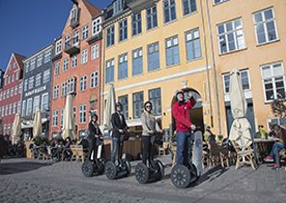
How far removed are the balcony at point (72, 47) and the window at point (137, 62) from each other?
31.0 ft

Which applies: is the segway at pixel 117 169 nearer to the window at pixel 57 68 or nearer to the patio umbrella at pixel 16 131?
the patio umbrella at pixel 16 131

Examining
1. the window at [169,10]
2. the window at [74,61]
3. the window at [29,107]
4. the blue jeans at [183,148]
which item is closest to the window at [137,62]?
the window at [169,10]

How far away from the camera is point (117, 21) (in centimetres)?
2294

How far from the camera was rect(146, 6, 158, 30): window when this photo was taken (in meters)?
19.9

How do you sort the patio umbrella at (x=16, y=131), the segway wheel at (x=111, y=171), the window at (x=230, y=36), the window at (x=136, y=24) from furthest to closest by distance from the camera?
1. the window at (x=136, y=24)
2. the patio umbrella at (x=16, y=131)
3. the window at (x=230, y=36)
4. the segway wheel at (x=111, y=171)

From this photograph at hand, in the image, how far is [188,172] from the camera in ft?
15.3

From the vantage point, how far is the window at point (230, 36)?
15.1m

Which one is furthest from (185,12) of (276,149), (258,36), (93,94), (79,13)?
(79,13)

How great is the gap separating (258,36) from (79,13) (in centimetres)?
2215

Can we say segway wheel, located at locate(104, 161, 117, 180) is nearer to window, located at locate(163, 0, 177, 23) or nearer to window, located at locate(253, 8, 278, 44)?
window, located at locate(253, 8, 278, 44)

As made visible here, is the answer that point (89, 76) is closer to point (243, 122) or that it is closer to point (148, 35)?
point (148, 35)

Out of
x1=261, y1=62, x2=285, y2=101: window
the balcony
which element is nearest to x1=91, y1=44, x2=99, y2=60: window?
the balcony

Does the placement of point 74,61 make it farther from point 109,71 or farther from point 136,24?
point 136,24

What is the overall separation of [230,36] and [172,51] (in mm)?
4665
